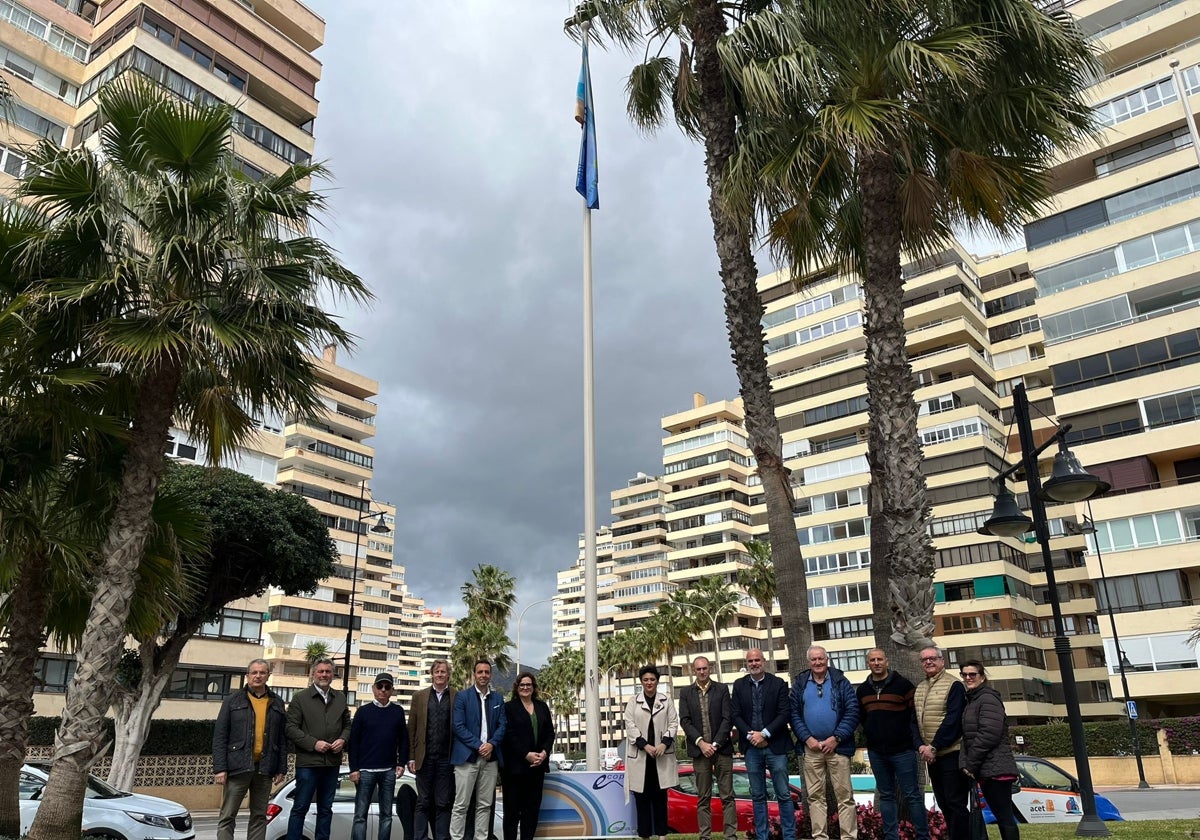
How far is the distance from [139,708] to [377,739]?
21477 millimetres

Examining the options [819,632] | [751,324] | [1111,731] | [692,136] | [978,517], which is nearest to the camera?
[751,324]

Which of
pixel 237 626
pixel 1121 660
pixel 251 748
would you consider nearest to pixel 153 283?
pixel 251 748

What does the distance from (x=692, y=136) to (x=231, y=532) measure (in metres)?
21.4

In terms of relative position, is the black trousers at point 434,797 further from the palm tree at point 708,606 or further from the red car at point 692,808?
the palm tree at point 708,606

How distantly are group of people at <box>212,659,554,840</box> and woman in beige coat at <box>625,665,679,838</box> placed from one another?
1.00 metres

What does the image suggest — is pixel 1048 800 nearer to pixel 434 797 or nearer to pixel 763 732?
pixel 763 732

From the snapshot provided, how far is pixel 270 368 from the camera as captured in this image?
10.7m

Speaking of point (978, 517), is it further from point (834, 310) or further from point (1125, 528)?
point (834, 310)

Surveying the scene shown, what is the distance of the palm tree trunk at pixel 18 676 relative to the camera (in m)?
9.44

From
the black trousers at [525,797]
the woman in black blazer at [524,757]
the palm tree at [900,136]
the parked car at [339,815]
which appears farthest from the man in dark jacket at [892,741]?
the parked car at [339,815]

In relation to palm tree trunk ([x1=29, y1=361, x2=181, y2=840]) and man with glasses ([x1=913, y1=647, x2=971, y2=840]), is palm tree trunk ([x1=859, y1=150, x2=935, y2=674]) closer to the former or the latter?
man with glasses ([x1=913, y1=647, x2=971, y2=840])

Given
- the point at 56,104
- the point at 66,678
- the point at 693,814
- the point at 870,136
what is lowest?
the point at 693,814

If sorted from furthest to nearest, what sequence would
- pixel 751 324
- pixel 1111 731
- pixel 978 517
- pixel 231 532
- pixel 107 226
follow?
pixel 978 517, pixel 1111 731, pixel 231 532, pixel 751 324, pixel 107 226

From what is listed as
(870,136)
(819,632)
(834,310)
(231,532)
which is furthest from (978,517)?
(870,136)
